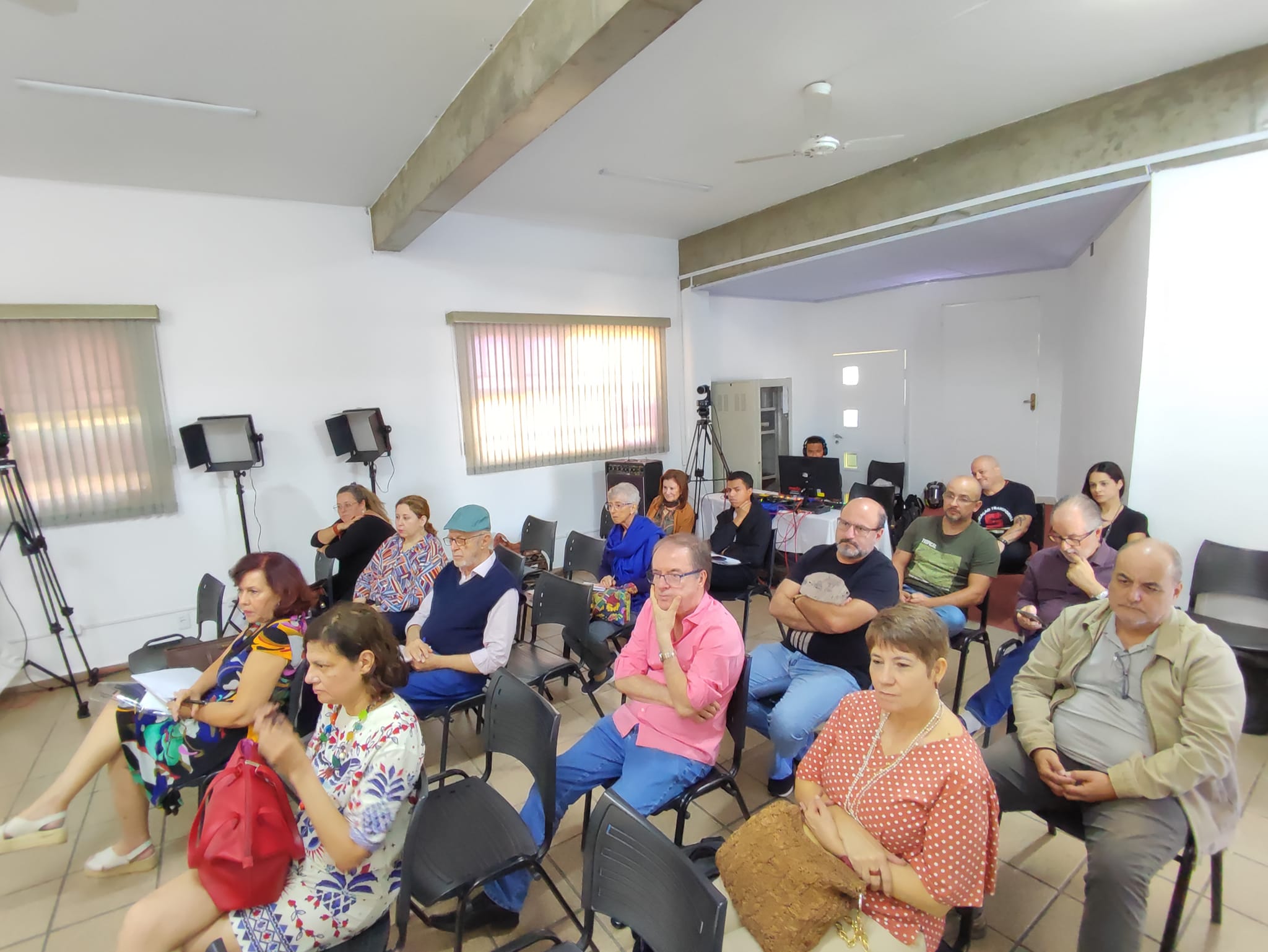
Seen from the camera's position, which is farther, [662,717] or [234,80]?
[234,80]

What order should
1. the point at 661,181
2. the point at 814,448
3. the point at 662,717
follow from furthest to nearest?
the point at 814,448 → the point at 661,181 → the point at 662,717

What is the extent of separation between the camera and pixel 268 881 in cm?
141

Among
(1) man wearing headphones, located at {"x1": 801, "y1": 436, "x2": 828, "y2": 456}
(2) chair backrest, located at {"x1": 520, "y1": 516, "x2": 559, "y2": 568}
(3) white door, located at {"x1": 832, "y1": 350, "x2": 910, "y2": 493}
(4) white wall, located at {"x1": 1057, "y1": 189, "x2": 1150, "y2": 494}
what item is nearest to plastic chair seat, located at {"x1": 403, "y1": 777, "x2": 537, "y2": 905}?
(2) chair backrest, located at {"x1": 520, "y1": 516, "x2": 559, "y2": 568}

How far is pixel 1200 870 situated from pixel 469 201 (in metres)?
5.48

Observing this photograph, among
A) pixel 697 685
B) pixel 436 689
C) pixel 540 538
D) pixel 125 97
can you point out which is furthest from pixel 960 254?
pixel 125 97

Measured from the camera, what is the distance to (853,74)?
2961 millimetres

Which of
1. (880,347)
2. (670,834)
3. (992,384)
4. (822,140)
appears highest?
(822,140)

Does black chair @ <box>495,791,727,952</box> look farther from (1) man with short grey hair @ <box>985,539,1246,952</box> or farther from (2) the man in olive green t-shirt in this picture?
(2) the man in olive green t-shirt

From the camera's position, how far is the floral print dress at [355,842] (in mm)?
1419

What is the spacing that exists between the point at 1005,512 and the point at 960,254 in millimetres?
2453

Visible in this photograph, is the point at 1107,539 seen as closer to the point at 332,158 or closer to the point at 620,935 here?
the point at 620,935

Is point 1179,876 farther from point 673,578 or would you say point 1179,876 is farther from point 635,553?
point 635,553

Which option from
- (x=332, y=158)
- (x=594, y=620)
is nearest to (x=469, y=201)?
(x=332, y=158)

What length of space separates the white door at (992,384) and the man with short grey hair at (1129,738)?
501 centimetres
